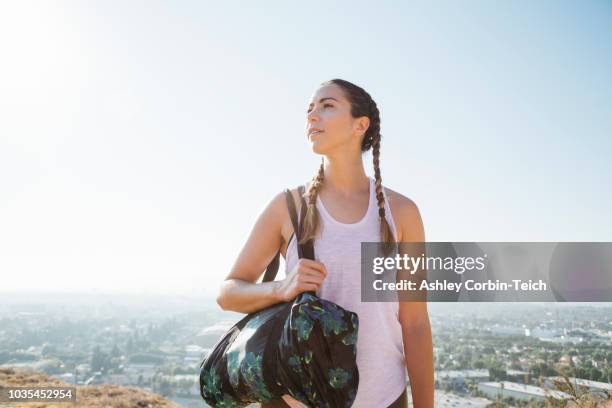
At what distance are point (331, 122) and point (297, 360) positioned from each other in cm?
125

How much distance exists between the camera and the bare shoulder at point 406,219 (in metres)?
2.27

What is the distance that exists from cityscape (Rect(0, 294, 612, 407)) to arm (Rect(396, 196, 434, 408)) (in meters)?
0.16

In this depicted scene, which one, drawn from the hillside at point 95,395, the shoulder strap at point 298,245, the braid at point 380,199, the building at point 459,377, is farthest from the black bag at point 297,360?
the building at point 459,377

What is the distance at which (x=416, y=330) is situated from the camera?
2.18 m

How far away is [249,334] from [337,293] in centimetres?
51

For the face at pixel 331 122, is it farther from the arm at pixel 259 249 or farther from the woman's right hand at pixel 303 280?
the woman's right hand at pixel 303 280

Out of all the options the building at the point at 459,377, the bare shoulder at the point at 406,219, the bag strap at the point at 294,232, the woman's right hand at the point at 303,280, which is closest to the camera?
the woman's right hand at the point at 303,280

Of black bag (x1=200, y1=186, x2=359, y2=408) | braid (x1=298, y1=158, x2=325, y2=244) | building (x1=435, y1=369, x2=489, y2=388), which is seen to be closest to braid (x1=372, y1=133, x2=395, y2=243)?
braid (x1=298, y1=158, x2=325, y2=244)

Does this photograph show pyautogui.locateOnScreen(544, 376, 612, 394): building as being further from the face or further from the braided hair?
A: the face

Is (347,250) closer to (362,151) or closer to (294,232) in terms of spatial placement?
(294,232)

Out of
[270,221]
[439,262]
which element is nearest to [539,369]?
[439,262]

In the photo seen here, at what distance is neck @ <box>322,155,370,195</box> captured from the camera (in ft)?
7.86

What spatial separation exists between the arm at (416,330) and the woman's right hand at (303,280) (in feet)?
2.08

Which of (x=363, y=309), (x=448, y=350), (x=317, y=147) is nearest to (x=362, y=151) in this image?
(x=317, y=147)
